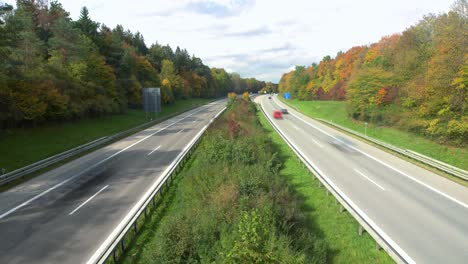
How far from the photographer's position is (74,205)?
1532cm

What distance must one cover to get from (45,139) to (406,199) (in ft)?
103

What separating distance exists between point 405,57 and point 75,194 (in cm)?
3976

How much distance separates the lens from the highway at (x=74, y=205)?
1115 cm

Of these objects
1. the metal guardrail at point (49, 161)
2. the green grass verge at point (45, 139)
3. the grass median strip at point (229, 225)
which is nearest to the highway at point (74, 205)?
the metal guardrail at point (49, 161)

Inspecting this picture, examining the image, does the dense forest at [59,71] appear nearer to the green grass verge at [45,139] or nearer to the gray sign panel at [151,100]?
the green grass verge at [45,139]

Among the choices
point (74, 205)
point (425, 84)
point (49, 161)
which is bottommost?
point (74, 205)

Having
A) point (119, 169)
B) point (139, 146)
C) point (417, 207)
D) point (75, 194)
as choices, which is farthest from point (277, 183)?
point (139, 146)

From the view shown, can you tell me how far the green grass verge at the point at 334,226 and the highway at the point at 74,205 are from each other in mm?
8910

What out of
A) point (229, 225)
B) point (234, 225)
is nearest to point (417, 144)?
point (229, 225)

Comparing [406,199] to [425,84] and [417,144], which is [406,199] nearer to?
[417,144]

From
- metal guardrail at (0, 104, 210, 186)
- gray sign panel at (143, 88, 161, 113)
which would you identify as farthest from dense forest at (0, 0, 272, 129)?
metal guardrail at (0, 104, 210, 186)

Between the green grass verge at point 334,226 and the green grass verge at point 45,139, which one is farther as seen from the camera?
the green grass verge at point 45,139

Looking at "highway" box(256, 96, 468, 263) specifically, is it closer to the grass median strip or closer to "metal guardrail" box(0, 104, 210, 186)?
the grass median strip

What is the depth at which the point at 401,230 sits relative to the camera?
1235 centimetres
